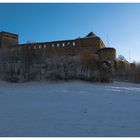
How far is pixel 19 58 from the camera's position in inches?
1499

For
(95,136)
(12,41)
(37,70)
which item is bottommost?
(95,136)

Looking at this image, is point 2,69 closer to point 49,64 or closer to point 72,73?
point 49,64

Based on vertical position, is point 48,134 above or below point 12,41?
below

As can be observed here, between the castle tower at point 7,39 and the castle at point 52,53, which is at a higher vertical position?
the castle tower at point 7,39

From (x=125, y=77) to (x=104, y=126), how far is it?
49277 millimetres

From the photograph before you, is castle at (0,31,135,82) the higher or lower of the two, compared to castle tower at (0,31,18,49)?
lower

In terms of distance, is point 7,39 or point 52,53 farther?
point 7,39

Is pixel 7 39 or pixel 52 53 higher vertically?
pixel 7 39

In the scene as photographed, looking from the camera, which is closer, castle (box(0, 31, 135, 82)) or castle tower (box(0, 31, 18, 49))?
castle (box(0, 31, 135, 82))

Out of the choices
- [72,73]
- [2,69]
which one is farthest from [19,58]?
[72,73]

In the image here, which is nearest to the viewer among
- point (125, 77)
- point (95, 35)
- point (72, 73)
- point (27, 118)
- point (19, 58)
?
point (27, 118)

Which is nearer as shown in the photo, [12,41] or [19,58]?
[19,58]

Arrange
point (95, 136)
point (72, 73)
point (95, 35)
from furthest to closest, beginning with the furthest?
point (95, 35)
point (72, 73)
point (95, 136)

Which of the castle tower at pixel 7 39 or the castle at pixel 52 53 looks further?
the castle tower at pixel 7 39
